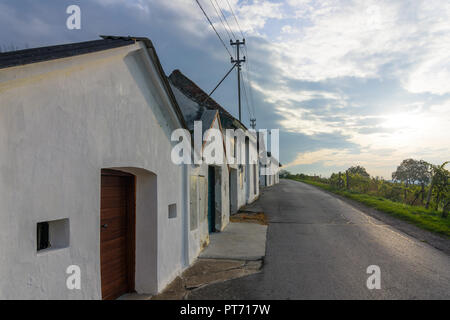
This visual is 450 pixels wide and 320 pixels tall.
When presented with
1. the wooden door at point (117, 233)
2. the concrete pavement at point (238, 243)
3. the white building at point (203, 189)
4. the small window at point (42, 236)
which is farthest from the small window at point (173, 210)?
the small window at point (42, 236)

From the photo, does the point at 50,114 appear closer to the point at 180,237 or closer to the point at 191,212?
the point at 180,237

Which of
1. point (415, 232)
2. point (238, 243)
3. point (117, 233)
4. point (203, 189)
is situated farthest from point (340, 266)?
point (415, 232)

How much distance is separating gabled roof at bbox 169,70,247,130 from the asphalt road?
227 inches

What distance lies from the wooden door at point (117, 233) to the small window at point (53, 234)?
1301 millimetres

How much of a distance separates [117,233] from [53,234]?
6.17 feet

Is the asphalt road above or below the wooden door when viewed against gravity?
below

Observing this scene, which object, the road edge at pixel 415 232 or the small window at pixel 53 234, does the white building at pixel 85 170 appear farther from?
the road edge at pixel 415 232

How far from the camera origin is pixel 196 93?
47.6 ft

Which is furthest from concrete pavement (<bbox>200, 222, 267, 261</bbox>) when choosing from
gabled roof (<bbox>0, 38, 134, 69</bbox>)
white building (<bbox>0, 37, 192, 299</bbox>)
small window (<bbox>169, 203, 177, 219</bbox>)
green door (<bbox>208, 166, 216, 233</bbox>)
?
gabled roof (<bbox>0, 38, 134, 69</bbox>)

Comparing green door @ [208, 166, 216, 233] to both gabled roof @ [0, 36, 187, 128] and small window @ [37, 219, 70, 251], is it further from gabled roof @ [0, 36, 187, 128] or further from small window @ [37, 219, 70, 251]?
small window @ [37, 219, 70, 251]

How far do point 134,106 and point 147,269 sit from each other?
2.75 meters

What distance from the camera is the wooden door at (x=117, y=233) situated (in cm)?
449

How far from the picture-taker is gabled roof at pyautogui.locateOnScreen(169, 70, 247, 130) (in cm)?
1432

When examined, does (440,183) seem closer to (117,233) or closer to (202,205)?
(202,205)
